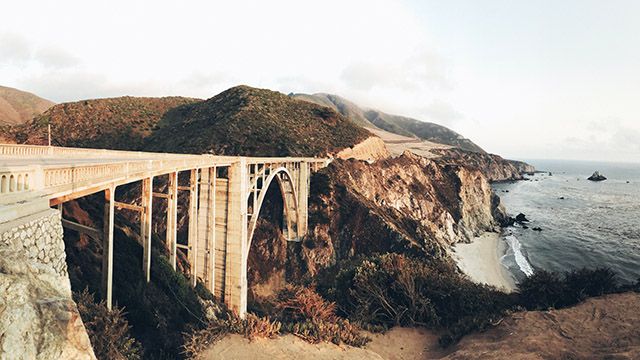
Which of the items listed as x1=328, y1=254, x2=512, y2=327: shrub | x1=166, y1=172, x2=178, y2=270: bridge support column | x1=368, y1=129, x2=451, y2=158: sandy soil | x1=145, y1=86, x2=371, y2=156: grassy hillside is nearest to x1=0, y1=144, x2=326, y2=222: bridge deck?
x1=166, y1=172, x2=178, y2=270: bridge support column

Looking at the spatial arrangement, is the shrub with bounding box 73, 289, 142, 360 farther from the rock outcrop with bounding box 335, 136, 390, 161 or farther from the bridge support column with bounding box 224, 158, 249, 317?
the rock outcrop with bounding box 335, 136, 390, 161

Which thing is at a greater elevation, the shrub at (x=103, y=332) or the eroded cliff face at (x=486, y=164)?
the eroded cliff face at (x=486, y=164)

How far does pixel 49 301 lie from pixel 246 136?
46042 millimetres

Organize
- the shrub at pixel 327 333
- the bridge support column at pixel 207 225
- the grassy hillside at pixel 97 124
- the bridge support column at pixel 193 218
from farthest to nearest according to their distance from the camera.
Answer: the grassy hillside at pixel 97 124 → the bridge support column at pixel 207 225 → the bridge support column at pixel 193 218 → the shrub at pixel 327 333

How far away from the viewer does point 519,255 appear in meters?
40.3

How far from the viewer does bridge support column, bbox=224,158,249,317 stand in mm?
21625

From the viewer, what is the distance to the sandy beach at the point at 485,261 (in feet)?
108

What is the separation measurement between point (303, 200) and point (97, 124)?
1832 inches

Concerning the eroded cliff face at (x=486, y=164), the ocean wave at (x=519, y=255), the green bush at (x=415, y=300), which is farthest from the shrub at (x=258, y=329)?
the eroded cliff face at (x=486, y=164)

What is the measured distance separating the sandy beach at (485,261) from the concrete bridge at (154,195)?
Result: 2068 centimetres

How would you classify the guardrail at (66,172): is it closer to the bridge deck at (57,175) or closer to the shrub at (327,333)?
the bridge deck at (57,175)

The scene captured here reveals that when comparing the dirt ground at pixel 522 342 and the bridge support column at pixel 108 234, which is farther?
the dirt ground at pixel 522 342

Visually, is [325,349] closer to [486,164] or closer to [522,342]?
[522,342]

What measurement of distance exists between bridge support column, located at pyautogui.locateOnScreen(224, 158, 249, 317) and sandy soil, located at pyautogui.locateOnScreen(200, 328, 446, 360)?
9.65 meters
